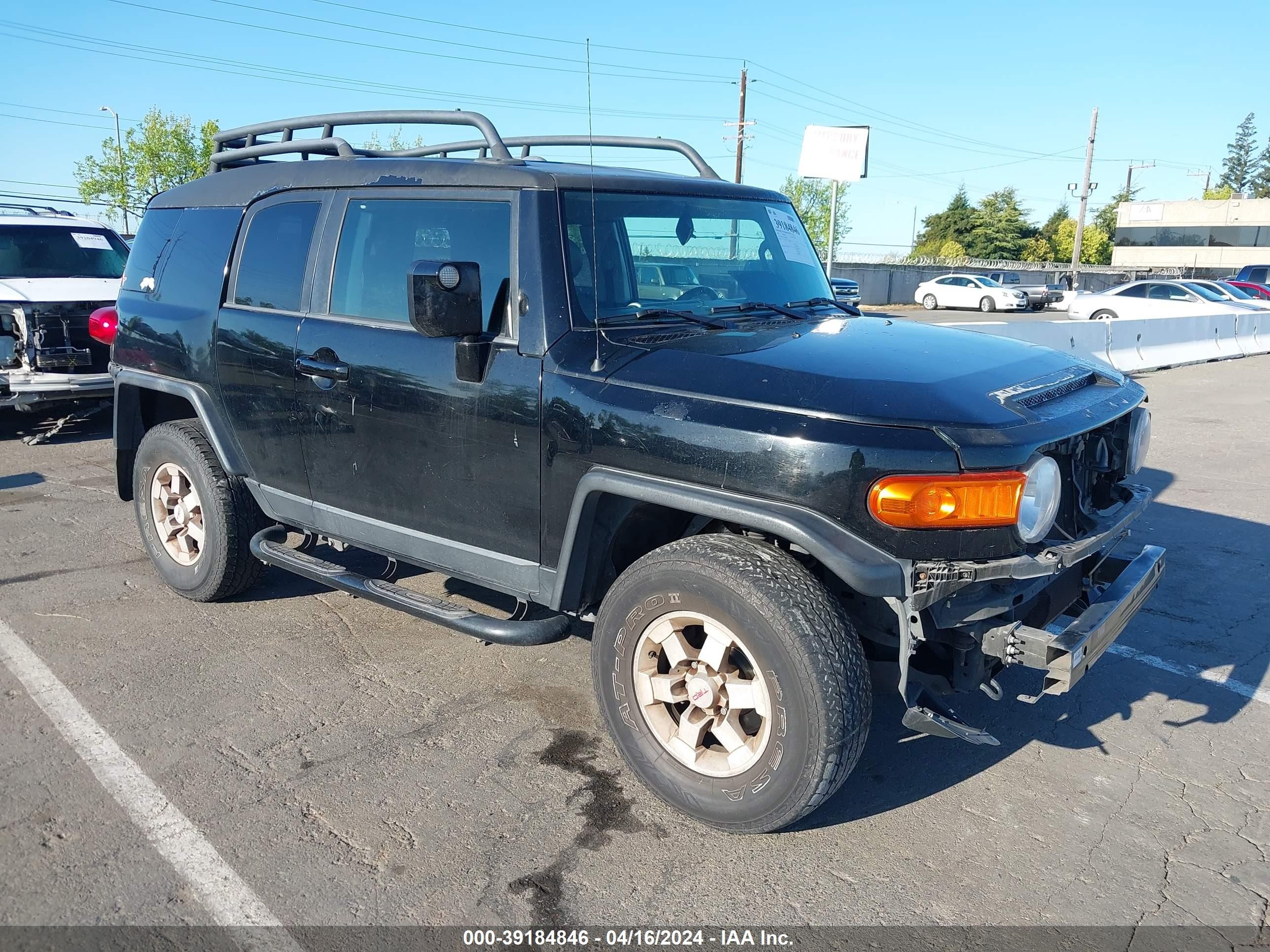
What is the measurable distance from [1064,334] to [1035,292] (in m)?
26.4

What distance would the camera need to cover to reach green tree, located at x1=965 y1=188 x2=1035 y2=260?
80375mm

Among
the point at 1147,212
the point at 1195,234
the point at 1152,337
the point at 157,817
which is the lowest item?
the point at 157,817

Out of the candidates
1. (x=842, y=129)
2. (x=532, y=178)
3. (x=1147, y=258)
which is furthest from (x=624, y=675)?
(x=1147, y=258)

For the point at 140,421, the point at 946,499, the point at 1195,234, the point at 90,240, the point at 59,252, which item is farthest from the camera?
the point at 1195,234

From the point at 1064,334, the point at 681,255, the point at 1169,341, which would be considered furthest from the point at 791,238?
the point at 1169,341

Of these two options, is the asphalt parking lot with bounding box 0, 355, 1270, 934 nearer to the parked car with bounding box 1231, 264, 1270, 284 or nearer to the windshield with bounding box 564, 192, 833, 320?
the windshield with bounding box 564, 192, 833, 320

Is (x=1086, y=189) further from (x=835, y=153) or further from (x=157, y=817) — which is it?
(x=157, y=817)

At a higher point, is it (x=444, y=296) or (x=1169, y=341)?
(x=444, y=296)

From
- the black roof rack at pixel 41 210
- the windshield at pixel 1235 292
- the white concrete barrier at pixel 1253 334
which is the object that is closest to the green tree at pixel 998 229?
the windshield at pixel 1235 292

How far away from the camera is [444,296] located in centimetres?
340

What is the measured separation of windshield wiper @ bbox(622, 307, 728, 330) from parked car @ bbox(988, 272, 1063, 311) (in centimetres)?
3712

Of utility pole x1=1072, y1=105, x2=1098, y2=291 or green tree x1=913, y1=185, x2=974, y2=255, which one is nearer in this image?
utility pole x1=1072, y1=105, x2=1098, y2=291

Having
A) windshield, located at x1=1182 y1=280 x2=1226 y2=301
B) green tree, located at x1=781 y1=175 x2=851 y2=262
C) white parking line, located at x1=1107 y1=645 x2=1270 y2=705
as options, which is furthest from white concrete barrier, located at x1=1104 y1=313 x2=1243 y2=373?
green tree, located at x1=781 y1=175 x2=851 y2=262

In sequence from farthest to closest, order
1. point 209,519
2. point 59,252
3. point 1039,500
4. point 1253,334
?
1. point 1253,334
2. point 59,252
3. point 209,519
4. point 1039,500
